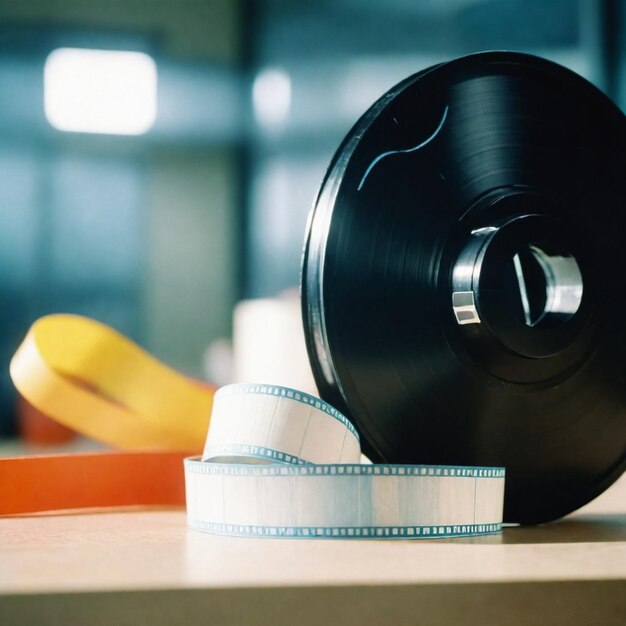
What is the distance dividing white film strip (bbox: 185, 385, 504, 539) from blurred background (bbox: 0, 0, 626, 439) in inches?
76.4

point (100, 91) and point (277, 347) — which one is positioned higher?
point (100, 91)

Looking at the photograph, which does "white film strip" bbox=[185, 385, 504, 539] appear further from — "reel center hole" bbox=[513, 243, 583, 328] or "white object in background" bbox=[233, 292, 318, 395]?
"white object in background" bbox=[233, 292, 318, 395]

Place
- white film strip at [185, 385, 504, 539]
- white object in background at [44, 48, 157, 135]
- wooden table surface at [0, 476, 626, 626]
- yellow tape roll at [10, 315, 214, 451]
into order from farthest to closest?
1. white object in background at [44, 48, 157, 135]
2. yellow tape roll at [10, 315, 214, 451]
3. white film strip at [185, 385, 504, 539]
4. wooden table surface at [0, 476, 626, 626]

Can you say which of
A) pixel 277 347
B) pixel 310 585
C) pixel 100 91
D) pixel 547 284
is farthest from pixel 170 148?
pixel 310 585

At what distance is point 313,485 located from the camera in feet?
1.43

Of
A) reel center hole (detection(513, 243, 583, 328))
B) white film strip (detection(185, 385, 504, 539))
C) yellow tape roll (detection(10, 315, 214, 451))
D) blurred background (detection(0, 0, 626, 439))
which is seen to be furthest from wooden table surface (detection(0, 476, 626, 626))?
blurred background (detection(0, 0, 626, 439))

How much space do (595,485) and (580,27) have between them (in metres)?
1.30

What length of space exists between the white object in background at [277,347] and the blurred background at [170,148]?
1567mm

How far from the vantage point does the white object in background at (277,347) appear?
2.63 feet

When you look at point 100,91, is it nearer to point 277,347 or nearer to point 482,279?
point 277,347

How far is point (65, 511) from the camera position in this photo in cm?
60

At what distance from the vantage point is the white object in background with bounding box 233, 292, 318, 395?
2.63ft

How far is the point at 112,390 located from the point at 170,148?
206 centimetres

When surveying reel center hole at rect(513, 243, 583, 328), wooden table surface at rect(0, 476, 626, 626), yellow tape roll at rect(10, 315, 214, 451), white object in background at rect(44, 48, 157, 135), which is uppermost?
white object in background at rect(44, 48, 157, 135)
